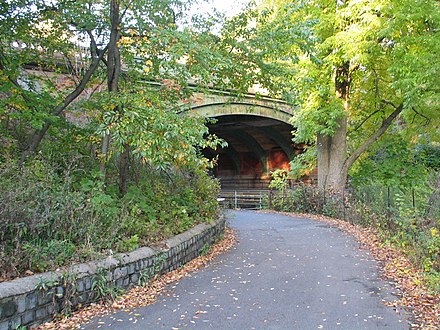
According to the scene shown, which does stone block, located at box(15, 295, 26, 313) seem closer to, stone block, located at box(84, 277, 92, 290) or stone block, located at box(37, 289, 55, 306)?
stone block, located at box(37, 289, 55, 306)

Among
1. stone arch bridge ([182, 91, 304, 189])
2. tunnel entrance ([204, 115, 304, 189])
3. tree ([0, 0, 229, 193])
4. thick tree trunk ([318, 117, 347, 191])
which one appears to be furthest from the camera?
tunnel entrance ([204, 115, 304, 189])

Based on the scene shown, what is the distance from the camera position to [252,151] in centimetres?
3019

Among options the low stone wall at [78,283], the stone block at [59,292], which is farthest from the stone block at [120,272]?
the stone block at [59,292]

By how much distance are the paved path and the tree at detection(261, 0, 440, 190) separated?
348 centimetres

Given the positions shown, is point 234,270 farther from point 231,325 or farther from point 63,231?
point 63,231

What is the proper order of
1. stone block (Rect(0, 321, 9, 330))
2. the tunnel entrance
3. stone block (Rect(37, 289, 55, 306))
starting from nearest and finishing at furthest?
stone block (Rect(0, 321, 9, 330)) → stone block (Rect(37, 289, 55, 306)) → the tunnel entrance

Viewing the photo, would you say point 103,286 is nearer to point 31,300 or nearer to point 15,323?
point 31,300

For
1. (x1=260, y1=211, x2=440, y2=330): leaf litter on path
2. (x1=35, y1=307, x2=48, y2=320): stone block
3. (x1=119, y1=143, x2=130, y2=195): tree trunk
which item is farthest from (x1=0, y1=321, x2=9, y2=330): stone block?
(x1=260, y1=211, x2=440, y2=330): leaf litter on path

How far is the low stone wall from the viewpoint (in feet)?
11.5

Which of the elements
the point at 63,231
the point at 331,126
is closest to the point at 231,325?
the point at 63,231

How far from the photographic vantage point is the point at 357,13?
1088cm

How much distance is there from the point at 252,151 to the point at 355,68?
58.6 feet

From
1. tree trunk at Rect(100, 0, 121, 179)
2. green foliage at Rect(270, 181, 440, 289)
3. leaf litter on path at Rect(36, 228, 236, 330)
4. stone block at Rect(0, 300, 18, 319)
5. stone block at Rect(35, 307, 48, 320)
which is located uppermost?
tree trunk at Rect(100, 0, 121, 179)

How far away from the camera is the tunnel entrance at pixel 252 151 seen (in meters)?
25.4
